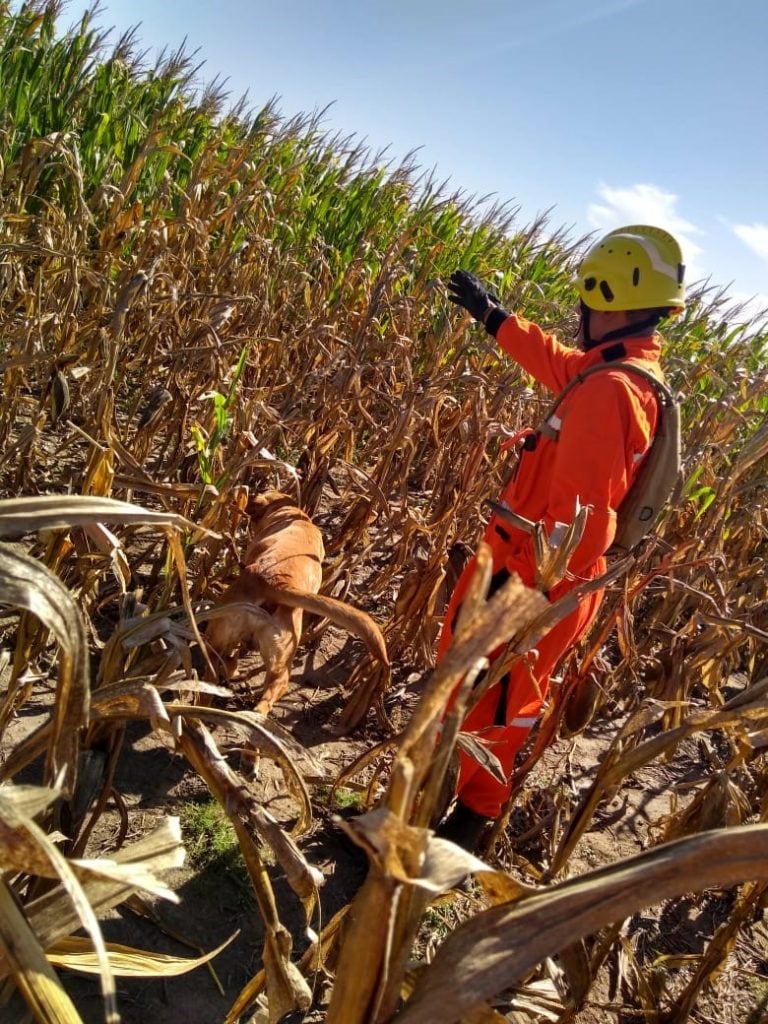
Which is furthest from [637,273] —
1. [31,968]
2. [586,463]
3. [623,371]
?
[31,968]

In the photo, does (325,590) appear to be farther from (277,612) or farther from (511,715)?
(511,715)

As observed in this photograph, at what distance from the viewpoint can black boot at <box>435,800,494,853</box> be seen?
2916 mm

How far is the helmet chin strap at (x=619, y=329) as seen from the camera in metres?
2.84

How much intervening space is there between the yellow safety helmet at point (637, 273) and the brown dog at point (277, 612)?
55.5 inches

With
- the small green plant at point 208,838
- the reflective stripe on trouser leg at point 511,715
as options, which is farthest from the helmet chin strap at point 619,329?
the small green plant at point 208,838

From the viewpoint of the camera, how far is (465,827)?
2924 millimetres

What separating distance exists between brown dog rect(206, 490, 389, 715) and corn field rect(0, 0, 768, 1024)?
0.21 m

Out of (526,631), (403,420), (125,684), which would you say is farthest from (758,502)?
(125,684)

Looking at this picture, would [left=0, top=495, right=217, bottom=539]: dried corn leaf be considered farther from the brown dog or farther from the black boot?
the black boot

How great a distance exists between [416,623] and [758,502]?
84.8 inches

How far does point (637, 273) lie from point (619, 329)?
0.65 ft

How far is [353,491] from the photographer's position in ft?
13.4

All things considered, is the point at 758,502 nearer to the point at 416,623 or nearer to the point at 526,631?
the point at 416,623

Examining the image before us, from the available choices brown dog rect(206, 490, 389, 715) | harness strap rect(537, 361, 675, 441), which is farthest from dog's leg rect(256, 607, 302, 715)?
harness strap rect(537, 361, 675, 441)
